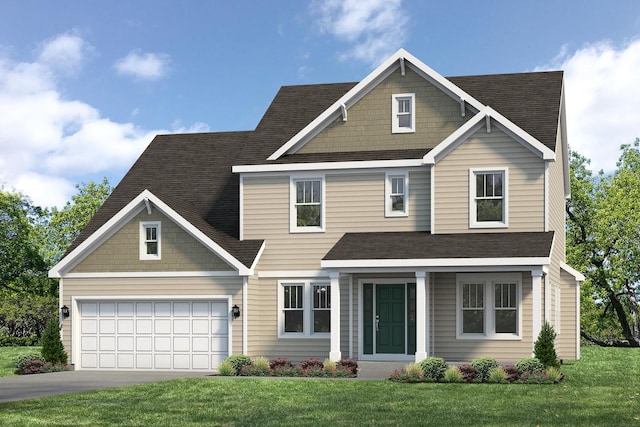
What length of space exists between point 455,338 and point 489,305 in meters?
1.41

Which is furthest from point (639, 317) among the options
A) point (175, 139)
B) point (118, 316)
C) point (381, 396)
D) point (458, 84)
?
point (381, 396)

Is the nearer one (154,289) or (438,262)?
(438,262)

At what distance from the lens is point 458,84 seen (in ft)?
107

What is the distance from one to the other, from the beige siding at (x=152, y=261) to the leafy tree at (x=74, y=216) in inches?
1211

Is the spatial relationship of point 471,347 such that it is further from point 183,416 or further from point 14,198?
point 14,198

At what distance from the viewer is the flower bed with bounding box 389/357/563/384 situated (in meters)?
23.7

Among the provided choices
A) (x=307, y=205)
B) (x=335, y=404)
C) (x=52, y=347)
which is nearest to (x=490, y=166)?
(x=307, y=205)

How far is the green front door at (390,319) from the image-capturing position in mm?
29438

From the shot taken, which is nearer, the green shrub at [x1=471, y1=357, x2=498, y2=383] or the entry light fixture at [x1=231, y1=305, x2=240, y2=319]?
the green shrub at [x1=471, y1=357, x2=498, y2=383]

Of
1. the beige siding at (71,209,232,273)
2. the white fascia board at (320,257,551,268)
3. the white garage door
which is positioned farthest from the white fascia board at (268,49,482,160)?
the white garage door

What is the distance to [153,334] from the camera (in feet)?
98.7

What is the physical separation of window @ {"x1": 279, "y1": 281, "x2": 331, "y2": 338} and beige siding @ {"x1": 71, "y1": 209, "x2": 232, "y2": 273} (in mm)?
2341

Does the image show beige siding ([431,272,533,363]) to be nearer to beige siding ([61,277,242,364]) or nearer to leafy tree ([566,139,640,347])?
beige siding ([61,277,242,364])

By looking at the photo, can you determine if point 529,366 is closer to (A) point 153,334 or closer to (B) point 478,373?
(B) point 478,373
